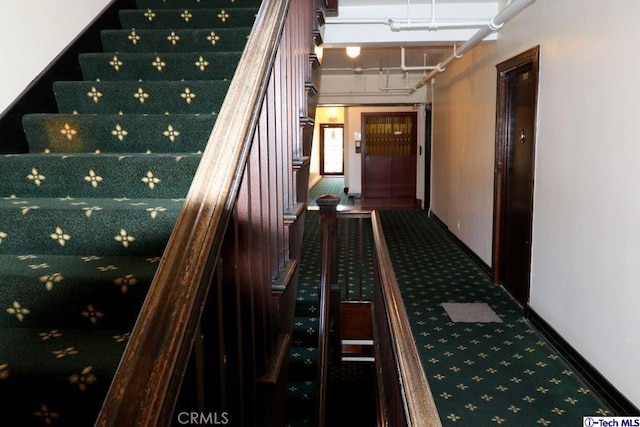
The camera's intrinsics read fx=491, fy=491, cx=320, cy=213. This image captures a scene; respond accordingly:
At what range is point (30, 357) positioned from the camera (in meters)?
1.42

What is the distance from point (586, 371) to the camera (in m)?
3.22

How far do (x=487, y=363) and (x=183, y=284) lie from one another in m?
3.14

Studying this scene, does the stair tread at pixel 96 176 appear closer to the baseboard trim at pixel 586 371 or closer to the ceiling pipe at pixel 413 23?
the baseboard trim at pixel 586 371

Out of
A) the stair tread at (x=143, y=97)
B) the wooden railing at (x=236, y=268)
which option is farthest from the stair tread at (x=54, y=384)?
the stair tread at (x=143, y=97)

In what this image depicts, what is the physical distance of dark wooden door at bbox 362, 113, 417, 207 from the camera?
11.9 meters

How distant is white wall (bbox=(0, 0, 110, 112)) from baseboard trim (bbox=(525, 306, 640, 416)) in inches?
143

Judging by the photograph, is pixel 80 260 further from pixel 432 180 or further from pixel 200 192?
pixel 432 180

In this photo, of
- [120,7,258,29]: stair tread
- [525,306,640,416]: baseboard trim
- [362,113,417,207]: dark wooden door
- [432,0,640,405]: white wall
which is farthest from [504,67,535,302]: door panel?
[362,113,417,207]: dark wooden door

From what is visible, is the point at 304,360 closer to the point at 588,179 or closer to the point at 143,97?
the point at 143,97

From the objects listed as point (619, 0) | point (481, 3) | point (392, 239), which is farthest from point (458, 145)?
point (619, 0)

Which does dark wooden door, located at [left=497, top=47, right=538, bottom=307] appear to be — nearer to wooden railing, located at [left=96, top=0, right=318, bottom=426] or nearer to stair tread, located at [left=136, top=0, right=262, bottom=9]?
stair tread, located at [left=136, top=0, right=262, bottom=9]

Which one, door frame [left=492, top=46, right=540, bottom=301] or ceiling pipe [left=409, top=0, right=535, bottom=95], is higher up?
ceiling pipe [left=409, top=0, right=535, bottom=95]

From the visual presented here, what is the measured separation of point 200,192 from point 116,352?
0.67m

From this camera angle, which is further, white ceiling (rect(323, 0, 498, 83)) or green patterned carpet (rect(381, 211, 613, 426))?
white ceiling (rect(323, 0, 498, 83))
